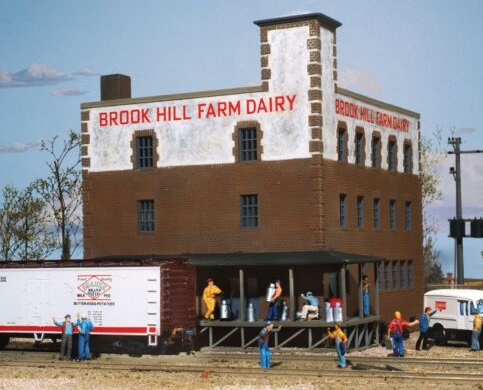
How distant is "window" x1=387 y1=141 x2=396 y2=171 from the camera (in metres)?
51.1

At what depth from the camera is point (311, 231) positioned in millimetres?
43094

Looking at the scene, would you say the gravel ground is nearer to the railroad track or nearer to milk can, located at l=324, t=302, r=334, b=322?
the railroad track

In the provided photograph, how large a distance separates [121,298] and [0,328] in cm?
564

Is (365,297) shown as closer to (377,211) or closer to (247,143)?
(377,211)

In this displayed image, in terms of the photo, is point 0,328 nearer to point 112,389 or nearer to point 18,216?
point 112,389

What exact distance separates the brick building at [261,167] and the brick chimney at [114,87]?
5 centimetres

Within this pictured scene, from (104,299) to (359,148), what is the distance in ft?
46.3

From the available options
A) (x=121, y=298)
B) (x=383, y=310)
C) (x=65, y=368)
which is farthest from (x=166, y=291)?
(x=383, y=310)

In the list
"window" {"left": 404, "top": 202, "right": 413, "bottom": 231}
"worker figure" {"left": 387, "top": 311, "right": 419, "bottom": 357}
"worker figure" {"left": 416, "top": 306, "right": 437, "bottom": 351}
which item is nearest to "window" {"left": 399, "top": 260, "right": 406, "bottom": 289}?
"window" {"left": 404, "top": 202, "right": 413, "bottom": 231}

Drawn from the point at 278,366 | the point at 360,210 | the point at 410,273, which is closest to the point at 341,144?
the point at 360,210

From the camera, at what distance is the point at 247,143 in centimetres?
4500

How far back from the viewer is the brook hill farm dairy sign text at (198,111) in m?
44.0

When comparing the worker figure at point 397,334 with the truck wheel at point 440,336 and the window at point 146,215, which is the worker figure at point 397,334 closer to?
the truck wheel at point 440,336

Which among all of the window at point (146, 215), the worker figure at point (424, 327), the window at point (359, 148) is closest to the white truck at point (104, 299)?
the window at point (146, 215)
